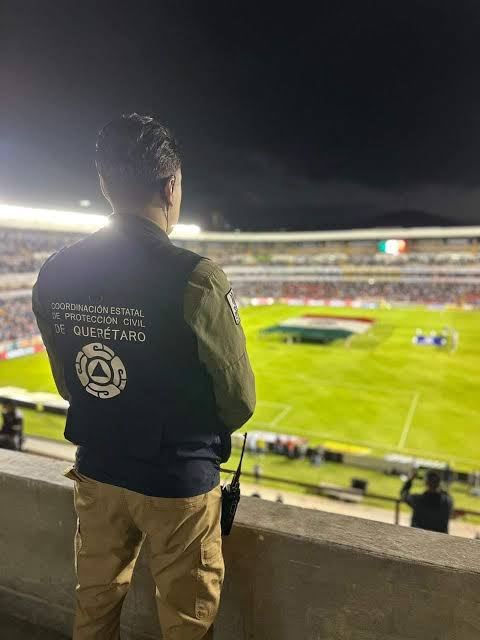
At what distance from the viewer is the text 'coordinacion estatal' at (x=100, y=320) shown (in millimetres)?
1625

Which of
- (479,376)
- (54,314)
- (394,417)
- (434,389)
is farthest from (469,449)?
(54,314)

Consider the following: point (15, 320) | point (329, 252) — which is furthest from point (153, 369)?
point (329, 252)

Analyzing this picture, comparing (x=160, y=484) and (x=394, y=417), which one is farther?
(x=394, y=417)

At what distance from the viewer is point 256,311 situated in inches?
2287

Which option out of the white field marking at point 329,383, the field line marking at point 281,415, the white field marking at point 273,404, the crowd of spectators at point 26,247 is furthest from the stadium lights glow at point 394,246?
the field line marking at point 281,415

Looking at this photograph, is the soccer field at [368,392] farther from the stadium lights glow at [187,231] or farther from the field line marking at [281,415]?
the stadium lights glow at [187,231]

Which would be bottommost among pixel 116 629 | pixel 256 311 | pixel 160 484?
pixel 116 629

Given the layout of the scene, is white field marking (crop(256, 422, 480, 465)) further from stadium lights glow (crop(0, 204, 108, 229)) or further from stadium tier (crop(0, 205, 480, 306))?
stadium tier (crop(0, 205, 480, 306))

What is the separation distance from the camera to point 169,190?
1.80 m

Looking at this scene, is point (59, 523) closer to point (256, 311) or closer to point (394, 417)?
point (394, 417)

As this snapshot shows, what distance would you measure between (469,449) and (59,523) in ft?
57.8

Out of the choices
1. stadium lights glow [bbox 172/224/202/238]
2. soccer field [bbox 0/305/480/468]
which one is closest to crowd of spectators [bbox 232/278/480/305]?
stadium lights glow [bbox 172/224/202/238]

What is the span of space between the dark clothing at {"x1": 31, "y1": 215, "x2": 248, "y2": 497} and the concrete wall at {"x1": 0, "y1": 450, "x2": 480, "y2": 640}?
0.69 m

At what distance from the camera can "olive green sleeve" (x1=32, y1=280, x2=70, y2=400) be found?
1914mm
